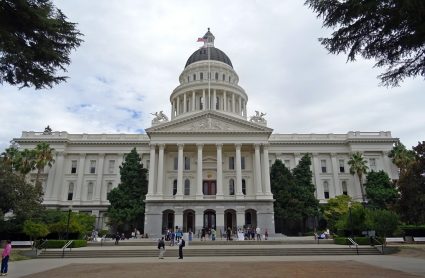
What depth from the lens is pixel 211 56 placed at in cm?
7119

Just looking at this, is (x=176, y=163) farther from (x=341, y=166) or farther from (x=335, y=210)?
(x=341, y=166)

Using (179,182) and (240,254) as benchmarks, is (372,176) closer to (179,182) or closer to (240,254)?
(179,182)

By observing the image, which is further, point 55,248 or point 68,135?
point 68,135

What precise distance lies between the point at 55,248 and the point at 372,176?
4486cm

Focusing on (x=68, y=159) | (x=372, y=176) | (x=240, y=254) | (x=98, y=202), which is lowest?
(x=240, y=254)

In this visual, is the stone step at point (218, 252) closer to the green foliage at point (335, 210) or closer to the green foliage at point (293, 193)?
the green foliage at point (335, 210)

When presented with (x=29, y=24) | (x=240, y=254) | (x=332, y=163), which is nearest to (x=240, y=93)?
(x=332, y=163)

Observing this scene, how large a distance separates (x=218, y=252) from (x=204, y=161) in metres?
26.0

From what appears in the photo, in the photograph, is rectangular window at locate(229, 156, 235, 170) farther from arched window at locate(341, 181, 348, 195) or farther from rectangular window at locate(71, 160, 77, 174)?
rectangular window at locate(71, 160, 77, 174)

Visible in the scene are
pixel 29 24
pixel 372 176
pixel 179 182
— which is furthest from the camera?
pixel 372 176

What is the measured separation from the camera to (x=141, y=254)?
25.5 meters

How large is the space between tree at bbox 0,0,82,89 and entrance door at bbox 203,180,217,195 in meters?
39.4

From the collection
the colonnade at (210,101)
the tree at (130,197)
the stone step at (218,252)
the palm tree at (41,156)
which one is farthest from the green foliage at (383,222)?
the palm tree at (41,156)

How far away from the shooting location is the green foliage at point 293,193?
46406 mm
